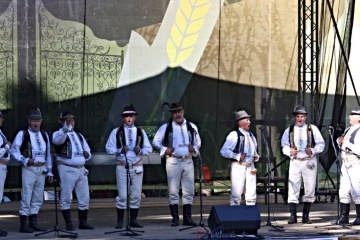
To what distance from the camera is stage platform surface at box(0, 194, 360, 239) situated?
1380 cm

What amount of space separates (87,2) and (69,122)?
336cm

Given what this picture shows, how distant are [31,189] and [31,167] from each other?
0.30 metres

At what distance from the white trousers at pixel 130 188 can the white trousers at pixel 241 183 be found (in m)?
1.35

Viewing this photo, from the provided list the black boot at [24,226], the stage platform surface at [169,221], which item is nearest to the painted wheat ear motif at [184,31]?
the stage platform surface at [169,221]

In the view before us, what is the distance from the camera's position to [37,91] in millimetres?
16906

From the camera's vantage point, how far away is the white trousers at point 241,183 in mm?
15125

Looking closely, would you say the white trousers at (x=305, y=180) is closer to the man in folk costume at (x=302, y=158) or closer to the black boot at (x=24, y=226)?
the man in folk costume at (x=302, y=158)

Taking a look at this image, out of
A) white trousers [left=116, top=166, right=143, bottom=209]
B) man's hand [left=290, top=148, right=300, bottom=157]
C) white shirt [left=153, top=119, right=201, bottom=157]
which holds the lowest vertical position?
white trousers [left=116, top=166, right=143, bottom=209]

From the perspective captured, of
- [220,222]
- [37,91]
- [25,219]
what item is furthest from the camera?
[37,91]

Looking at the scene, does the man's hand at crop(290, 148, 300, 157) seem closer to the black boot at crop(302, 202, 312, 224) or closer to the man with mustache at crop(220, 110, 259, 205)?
the man with mustache at crop(220, 110, 259, 205)

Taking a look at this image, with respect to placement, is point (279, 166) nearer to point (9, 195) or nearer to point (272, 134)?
point (272, 134)

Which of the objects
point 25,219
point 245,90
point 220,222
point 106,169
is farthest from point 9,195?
point 220,222

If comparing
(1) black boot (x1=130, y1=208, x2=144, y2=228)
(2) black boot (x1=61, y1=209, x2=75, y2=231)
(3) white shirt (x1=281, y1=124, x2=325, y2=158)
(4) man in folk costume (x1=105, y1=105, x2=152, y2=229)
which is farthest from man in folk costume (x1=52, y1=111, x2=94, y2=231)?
(3) white shirt (x1=281, y1=124, x2=325, y2=158)

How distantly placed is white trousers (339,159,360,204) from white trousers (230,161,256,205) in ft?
4.38
